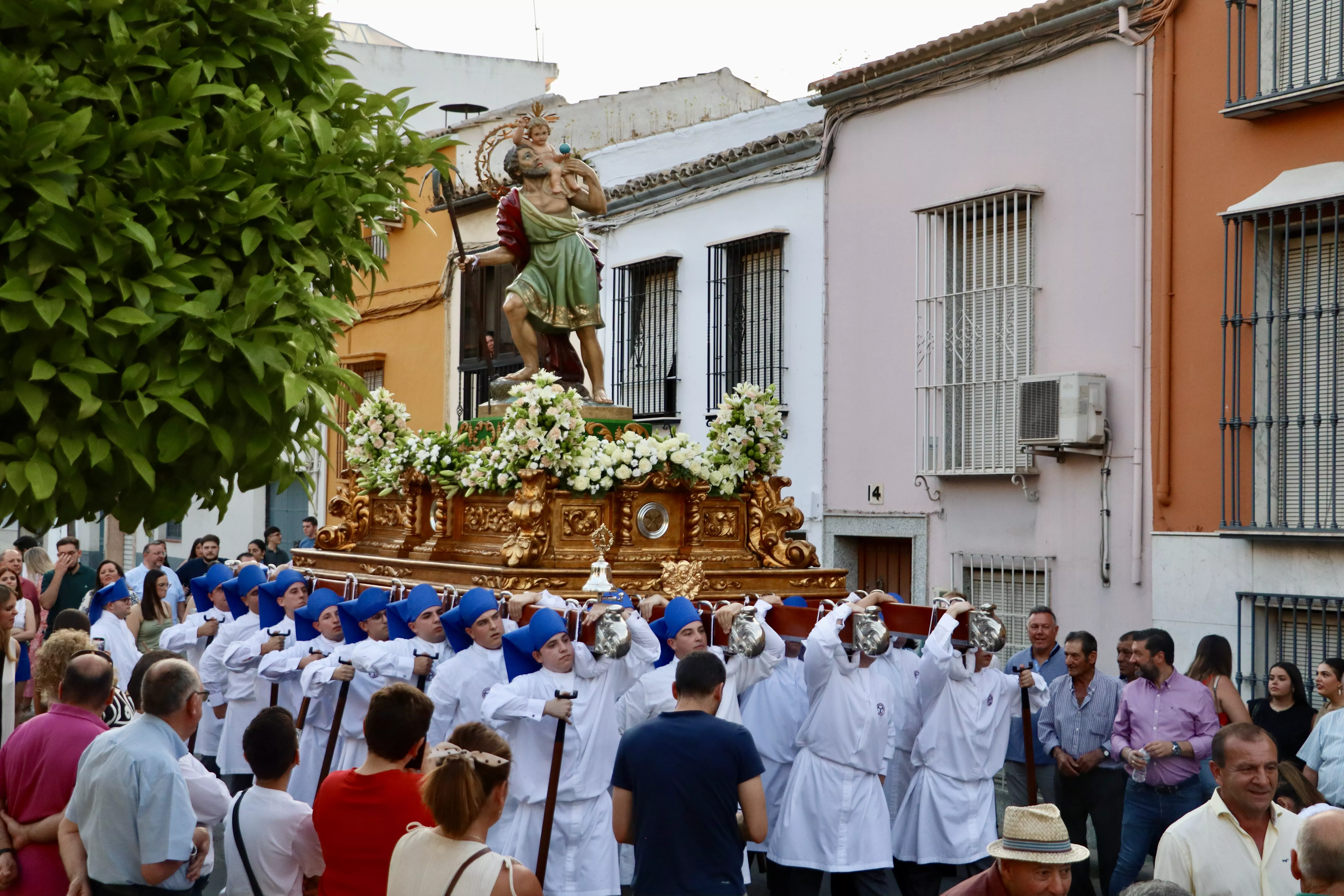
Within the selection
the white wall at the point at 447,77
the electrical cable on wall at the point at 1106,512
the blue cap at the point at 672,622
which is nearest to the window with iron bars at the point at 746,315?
the electrical cable on wall at the point at 1106,512

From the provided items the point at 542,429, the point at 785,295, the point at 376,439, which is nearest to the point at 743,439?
the point at 542,429

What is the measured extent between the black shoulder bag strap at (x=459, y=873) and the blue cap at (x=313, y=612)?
4.77 meters

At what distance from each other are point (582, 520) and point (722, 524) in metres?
0.99

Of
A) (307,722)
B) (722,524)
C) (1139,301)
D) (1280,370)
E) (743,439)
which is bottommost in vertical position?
(307,722)

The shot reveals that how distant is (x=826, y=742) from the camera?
6766mm

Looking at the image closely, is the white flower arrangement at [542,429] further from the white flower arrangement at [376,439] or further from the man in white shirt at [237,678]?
the man in white shirt at [237,678]

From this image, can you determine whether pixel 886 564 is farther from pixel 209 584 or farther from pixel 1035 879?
pixel 1035 879

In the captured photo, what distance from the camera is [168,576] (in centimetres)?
1154

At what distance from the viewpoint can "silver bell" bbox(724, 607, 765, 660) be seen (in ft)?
22.5

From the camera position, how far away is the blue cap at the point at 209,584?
1020 centimetres

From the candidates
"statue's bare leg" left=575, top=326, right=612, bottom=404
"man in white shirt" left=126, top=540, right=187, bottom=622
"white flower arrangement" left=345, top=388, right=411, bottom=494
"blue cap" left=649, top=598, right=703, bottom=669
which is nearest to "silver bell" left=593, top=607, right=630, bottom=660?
"blue cap" left=649, top=598, right=703, bottom=669

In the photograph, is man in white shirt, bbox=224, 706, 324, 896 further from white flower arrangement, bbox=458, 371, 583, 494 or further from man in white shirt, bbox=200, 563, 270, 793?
man in white shirt, bbox=200, 563, 270, 793

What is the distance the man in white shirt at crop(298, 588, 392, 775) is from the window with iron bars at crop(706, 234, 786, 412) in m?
6.16

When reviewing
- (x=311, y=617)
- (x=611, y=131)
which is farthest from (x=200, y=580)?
(x=611, y=131)
